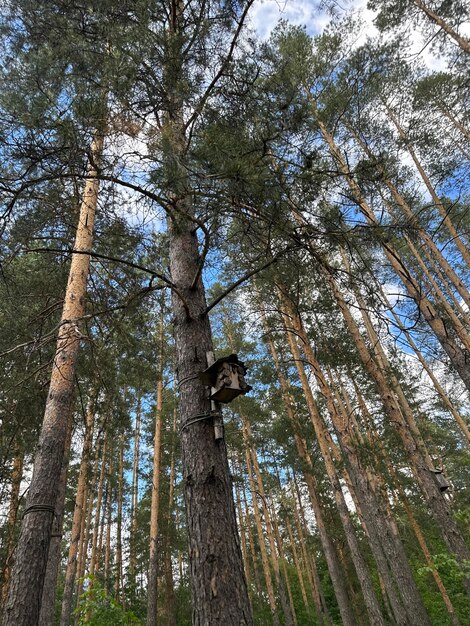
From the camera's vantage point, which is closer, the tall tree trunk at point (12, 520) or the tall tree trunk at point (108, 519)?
the tall tree trunk at point (12, 520)

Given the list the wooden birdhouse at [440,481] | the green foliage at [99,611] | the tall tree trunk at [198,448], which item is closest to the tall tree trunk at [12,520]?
the green foliage at [99,611]

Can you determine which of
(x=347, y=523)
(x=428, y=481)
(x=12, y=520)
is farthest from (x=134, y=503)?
(x=428, y=481)

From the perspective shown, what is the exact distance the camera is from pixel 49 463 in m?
3.84

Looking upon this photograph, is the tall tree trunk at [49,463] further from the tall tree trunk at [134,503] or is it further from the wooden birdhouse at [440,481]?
the tall tree trunk at [134,503]

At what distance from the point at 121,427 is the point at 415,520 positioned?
11.6 metres

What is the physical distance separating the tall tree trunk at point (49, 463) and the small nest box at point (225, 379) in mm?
1113

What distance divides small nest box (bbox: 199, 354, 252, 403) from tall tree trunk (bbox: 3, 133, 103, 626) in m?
1.11

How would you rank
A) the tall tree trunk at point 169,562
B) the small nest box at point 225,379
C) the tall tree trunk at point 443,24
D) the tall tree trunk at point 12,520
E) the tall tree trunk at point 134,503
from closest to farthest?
the small nest box at point 225,379 → the tall tree trunk at point 12,520 → the tall tree trunk at point 443,24 → the tall tree trunk at point 169,562 → the tall tree trunk at point 134,503

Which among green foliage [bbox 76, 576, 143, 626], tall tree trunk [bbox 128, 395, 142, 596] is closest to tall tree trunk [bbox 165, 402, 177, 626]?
tall tree trunk [bbox 128, 395, 142, 596]

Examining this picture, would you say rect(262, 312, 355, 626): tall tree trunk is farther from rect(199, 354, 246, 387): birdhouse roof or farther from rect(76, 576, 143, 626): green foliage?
rect(199, 354, 246, 387): birdhouse roof

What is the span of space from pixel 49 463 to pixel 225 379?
2.71 meters

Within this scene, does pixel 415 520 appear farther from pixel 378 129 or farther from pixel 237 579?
pixel 237 579

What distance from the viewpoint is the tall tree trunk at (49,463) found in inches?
124

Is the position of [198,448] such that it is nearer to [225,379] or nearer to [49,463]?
[225,379]
